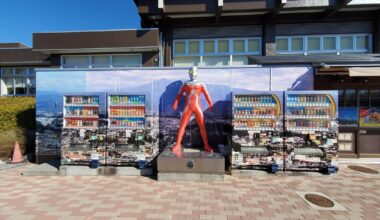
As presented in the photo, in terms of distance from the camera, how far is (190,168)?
667 cm

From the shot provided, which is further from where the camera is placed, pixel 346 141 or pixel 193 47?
pixel 193 47

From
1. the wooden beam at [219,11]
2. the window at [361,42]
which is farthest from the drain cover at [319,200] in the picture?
the window at [361,42]

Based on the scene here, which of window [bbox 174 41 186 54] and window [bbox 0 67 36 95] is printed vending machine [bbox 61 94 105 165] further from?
window [bbox 0 67 36 95]

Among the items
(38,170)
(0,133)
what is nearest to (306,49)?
(38,170)

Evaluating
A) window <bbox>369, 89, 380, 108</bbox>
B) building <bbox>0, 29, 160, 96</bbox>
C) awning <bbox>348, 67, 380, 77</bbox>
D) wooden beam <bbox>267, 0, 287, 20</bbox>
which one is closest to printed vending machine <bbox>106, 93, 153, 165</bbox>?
building <bbox>0, 29, 160, 96</bbox>

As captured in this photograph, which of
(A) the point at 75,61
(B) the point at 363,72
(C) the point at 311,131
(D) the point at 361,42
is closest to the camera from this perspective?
(C) the point at 311,131

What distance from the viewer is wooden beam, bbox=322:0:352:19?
34.6 feet

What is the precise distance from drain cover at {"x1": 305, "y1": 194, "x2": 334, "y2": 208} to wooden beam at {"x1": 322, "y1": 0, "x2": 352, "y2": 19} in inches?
359

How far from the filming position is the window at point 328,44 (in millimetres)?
11469

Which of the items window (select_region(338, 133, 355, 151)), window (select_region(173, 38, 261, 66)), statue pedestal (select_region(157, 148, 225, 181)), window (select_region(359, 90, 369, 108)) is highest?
window (select_region(173, 38, 261, 66))

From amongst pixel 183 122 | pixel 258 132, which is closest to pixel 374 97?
pixel 258 132

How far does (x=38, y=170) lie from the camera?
740cm

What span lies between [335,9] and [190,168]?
999 centimetres

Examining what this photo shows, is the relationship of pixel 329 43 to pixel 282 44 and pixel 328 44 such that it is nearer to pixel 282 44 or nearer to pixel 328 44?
pixel 328 44
